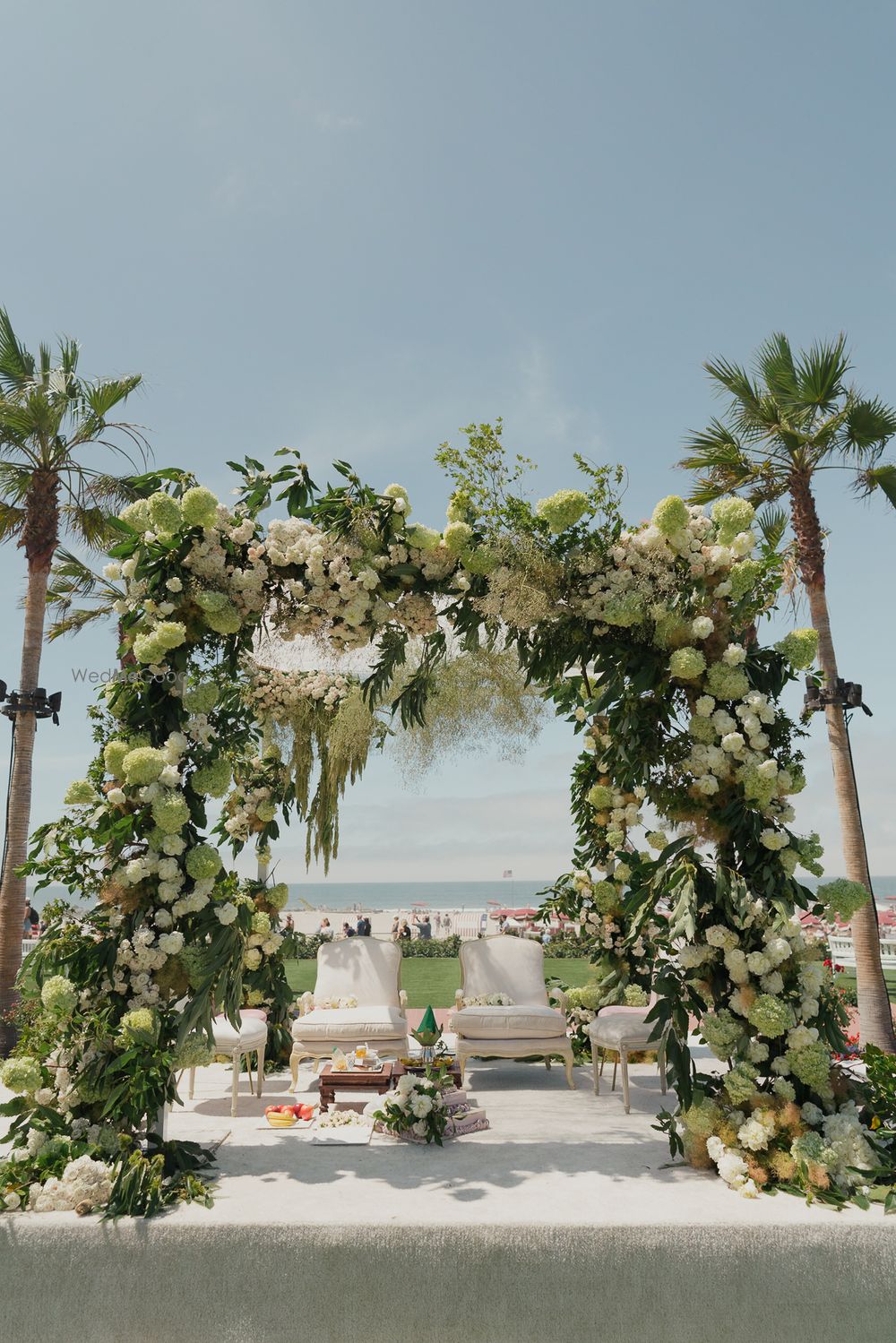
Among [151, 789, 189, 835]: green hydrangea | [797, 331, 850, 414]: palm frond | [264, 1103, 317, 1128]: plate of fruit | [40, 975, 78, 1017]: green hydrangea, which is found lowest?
[264, 1103, 317, 1128]: plate of fruit

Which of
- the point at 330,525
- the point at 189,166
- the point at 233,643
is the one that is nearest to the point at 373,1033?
the point at 233,643

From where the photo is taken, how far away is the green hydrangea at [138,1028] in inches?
160

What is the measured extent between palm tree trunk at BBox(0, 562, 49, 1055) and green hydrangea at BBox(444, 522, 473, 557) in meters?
6.20

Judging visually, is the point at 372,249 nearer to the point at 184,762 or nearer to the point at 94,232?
the point at 94,232

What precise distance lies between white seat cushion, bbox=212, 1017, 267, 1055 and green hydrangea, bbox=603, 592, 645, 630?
3694mm

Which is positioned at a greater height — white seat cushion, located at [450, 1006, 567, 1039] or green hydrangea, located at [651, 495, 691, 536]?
green hydrangea, located at [651, 495, 691, 536]

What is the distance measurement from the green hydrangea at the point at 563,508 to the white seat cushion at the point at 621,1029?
10.9ft

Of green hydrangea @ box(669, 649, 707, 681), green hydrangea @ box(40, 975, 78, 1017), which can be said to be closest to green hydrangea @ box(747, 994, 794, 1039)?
green hydrangea @ box(669, 649, 707, 681)

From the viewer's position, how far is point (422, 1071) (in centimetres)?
552

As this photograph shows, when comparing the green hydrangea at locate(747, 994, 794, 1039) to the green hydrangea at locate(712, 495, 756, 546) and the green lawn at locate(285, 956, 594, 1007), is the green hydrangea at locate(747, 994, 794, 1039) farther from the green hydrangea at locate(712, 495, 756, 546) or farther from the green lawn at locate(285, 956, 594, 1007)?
the green lawn at locate(285, 956, 594, 1007)

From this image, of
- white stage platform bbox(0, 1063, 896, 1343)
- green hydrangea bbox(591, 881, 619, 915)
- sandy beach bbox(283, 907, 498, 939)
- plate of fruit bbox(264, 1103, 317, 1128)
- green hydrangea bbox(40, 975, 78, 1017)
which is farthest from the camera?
sandy beach bbox(283, 907, 498, 939)

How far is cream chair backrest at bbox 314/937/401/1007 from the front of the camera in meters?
7.25

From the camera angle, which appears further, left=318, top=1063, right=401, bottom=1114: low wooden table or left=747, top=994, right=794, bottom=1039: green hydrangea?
left=318, top=1063, right=401, bottom=1114: low wooden table

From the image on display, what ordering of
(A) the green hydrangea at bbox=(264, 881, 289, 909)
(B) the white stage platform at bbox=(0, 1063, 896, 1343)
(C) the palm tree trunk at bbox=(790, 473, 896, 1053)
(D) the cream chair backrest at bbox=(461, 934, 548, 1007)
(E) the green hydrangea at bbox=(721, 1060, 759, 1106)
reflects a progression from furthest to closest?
1. (C) the palm tree trunk at bbox=(790, 473, 896, 1053)
2. (A) the green hydrangea at bbox=(264, 881, 289, 909)
3. (D) the cream chair backrest at bbox=(461, 934, 548, 1007)
4. (E) the green hydrangea at bbox=(721, 1060, 759, 1106)
5. (B) the white stage platform at bbox=(0, 1063, 896, 1343)
